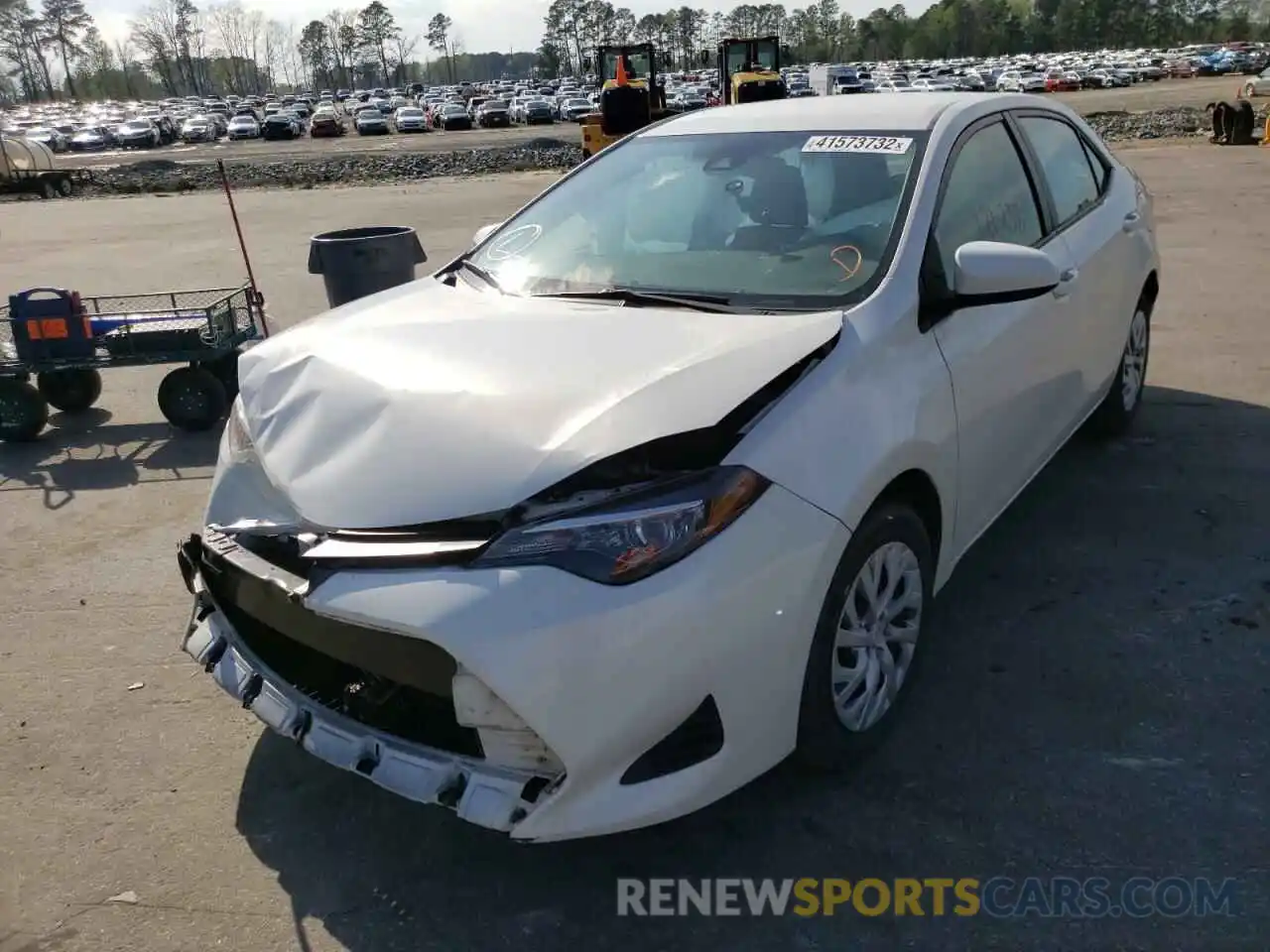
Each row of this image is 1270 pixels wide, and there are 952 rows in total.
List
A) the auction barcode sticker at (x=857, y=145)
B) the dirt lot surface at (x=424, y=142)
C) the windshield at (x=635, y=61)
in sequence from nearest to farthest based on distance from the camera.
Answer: the auction barcode sticker at (x=857, y=145)
the windshield at (x=635, y=61)
the dirt lot surface at (x=424, y=142)

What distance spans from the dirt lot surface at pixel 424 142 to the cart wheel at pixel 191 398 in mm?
30732

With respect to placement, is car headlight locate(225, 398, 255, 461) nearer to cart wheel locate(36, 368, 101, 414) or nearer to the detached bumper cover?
the detached bumper cover

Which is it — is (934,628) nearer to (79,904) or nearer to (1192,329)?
(79,904)

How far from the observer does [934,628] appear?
11.8 ft

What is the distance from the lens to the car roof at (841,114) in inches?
141

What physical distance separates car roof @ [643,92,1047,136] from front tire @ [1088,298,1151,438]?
138 cm

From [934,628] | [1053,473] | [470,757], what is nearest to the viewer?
[470,757]

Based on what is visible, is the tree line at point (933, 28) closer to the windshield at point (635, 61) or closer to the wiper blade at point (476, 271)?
the windshield at point (635, 61)

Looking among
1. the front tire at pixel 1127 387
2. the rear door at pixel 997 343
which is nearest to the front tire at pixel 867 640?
the rear door at pixel 997 343

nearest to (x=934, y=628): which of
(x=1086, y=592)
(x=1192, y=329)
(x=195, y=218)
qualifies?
(x=1086, y=592)

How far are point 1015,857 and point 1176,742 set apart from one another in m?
0.75

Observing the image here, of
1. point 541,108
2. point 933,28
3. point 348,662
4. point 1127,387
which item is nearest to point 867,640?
point 348,662

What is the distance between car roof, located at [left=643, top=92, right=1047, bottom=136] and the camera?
358 centimetres

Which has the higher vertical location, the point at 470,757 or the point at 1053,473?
the point at 470,757
